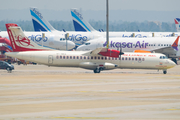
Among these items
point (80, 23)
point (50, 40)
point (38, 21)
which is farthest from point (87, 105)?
point (80, 23)

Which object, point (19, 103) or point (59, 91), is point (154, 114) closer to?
point (19, 103)

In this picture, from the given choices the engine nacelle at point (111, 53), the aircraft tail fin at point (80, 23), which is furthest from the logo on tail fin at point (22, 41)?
the aircraft tail fin at point (80, 23)

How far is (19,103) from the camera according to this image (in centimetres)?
1906

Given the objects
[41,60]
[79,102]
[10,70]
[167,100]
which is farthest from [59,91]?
[10,70]

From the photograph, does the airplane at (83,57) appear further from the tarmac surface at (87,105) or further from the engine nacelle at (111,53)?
the tarmac surface at (87,105)

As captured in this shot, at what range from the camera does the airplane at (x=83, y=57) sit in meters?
45.0

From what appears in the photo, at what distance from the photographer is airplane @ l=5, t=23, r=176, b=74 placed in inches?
1770

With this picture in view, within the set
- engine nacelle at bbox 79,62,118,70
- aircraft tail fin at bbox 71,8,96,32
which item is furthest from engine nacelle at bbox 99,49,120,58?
aircraft tail fin at bbox 71,8,96,32

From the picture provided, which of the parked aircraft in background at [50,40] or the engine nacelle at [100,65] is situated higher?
the parked aircraft in background at [50,40]

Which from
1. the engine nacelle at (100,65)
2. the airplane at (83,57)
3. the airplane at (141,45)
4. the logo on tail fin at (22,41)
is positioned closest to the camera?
the airplane at (83,57)

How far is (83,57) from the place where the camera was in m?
46.0

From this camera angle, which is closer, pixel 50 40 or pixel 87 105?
pixel 87 105

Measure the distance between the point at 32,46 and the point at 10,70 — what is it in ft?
15.5

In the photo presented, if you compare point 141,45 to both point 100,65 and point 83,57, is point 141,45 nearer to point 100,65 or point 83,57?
point 100,65
